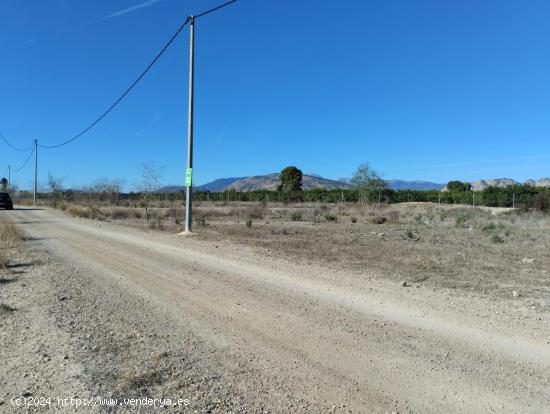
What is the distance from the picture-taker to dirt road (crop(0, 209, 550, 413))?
434 cm

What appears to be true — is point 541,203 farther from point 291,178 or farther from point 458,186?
point 291,178

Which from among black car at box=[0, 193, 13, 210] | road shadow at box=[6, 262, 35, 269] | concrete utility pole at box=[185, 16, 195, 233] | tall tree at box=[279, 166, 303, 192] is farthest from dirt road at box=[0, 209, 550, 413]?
tall tree at box=[279, 166, 303, 192]

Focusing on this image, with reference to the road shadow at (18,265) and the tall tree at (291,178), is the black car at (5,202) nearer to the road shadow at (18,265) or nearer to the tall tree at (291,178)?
the road shadow at (18,265)

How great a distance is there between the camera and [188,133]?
2097cm

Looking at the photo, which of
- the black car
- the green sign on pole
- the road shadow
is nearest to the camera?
the road shadow

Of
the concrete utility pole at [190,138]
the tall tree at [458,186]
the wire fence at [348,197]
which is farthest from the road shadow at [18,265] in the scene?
the tall tree at [458,186]

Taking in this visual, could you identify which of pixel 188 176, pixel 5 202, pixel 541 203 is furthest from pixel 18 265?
pixel 541 203

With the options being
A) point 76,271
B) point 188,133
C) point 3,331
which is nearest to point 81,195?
point 188,133

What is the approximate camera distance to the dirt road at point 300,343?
434 cm


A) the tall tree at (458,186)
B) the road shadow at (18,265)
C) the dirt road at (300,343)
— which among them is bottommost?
the dirt road at (300,343)

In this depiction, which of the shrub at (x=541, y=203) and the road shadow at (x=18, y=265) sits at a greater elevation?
the shrub at (x=541, y=203)

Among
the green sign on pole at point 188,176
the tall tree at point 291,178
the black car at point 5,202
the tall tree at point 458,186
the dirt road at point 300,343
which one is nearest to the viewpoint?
the dirt road at point 300,343

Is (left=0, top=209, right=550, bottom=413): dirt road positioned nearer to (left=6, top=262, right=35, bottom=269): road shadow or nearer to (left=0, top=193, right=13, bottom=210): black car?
(left=6, top=262, right=35, bottom=269): road shadow

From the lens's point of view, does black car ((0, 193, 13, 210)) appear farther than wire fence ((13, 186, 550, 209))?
No
